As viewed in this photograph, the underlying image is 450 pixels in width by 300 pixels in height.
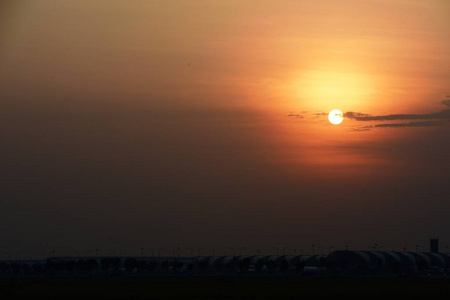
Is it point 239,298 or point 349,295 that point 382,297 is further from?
point 239,298

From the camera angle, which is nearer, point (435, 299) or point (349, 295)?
point (435, 299)

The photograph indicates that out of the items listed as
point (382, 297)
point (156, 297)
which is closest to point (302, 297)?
point (382, 297)

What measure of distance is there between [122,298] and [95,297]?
4288 millimetres

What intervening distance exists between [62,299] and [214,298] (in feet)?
54.9

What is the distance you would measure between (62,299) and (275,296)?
23302 millimetres

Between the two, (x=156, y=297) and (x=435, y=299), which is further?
(x=156, y=297)

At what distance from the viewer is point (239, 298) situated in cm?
9062

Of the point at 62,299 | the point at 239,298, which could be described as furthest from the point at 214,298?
the point at 62,299

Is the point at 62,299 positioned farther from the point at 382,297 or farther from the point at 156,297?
the point at 382,297

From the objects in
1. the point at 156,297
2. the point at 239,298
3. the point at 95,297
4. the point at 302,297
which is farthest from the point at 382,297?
the point at 95,297

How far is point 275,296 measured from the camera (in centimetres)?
9475

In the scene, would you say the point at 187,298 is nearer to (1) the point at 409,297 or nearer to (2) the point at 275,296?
(2) the point at 275,296

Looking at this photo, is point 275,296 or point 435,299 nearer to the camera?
point 435,299

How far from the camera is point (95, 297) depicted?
95000 mm
